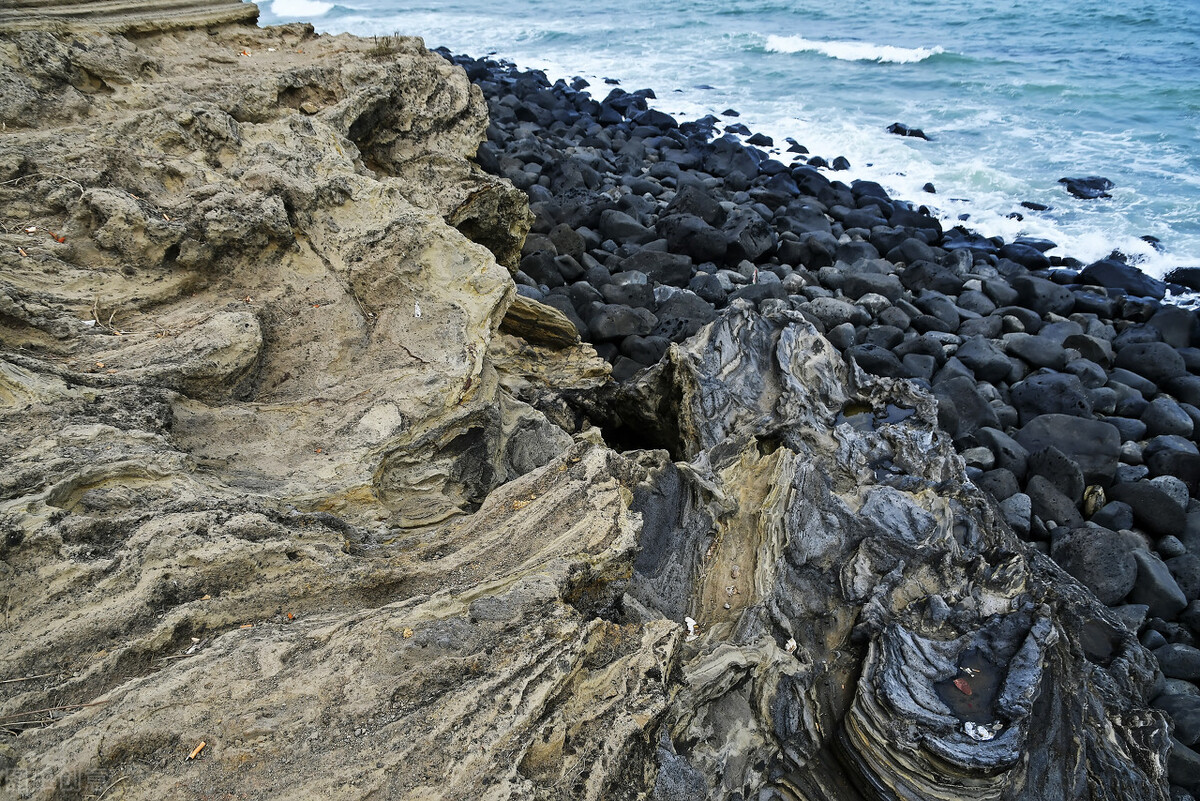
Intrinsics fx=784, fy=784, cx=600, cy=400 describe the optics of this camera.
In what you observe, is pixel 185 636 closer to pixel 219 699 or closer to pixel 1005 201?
pixel 219 699

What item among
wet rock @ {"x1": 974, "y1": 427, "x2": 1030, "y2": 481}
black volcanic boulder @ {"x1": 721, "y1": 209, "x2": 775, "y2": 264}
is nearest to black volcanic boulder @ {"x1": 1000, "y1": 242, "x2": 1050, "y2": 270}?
black volcanic boulder @ {"x1": 721, "y1": 209, "x2": 775, "y2": 264}

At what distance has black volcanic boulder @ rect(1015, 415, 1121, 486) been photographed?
7.64 m

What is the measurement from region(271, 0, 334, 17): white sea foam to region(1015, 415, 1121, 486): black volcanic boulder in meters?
37.2

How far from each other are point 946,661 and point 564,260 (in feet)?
25.6

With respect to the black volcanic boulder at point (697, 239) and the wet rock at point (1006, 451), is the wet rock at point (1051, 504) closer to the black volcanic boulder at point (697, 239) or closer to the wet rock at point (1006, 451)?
the wet rock at point (1006, 451)

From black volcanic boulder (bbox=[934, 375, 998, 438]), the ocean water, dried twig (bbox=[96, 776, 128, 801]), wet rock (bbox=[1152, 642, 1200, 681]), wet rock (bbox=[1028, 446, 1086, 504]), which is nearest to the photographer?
dried twig (bbox=[96, 776, 128, 801])

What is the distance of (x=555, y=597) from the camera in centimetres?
313

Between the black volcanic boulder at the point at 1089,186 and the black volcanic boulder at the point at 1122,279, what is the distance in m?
3.58

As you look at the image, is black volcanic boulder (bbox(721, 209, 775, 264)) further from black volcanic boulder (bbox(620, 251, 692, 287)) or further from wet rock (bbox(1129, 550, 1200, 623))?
wet rock (bbox(1129, 550, 1200, 623))

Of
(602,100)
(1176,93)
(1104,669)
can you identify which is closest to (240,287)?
(1104,669)

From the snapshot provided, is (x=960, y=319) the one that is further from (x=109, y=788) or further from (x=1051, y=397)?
(x=109, y=788)

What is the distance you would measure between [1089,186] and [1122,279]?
4.45m

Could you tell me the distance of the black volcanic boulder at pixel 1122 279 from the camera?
11195 mm

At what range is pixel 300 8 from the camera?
37219 millimetres
